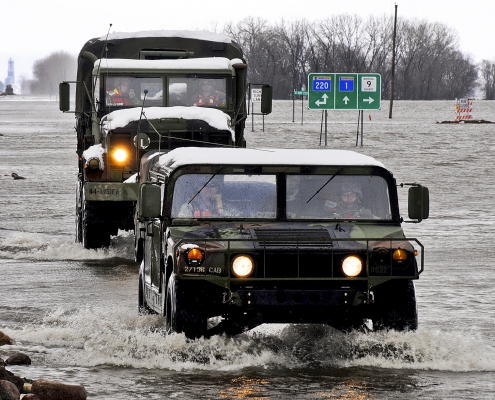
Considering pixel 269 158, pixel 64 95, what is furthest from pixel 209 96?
pixel 269 158

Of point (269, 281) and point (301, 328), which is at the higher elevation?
point (269, 281)

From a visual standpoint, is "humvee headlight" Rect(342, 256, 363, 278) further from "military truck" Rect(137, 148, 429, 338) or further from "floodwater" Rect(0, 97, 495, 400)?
"floodwater" Rect(0, 97, 495, 400)

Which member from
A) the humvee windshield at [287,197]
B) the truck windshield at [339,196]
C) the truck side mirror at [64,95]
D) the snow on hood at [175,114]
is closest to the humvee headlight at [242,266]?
the humvee windshield at [287,197]

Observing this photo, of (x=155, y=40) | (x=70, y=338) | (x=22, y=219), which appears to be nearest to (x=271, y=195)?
(x=70, y=338)

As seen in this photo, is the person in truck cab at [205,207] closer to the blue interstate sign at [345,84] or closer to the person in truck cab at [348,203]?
the person in truck cab at [348,203]

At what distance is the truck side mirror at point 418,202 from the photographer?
9586 millimetres

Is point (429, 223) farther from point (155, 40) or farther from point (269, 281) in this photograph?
point (269, 281)

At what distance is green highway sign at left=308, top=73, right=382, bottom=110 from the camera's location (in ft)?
128

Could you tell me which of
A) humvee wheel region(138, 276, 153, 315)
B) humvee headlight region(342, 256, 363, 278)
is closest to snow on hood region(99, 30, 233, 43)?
humvee wheel region(138, 276, 153, 315)

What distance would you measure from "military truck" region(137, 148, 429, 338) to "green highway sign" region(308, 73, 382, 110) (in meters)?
29.1

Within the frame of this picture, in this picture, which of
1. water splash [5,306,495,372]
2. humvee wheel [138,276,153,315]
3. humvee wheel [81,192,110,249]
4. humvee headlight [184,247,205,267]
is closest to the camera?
humvee headlight [184,247,205,267]

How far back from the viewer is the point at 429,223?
19.9 metres

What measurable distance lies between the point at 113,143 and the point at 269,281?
8061 mm

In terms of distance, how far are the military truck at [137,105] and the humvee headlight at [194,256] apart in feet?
21.7
